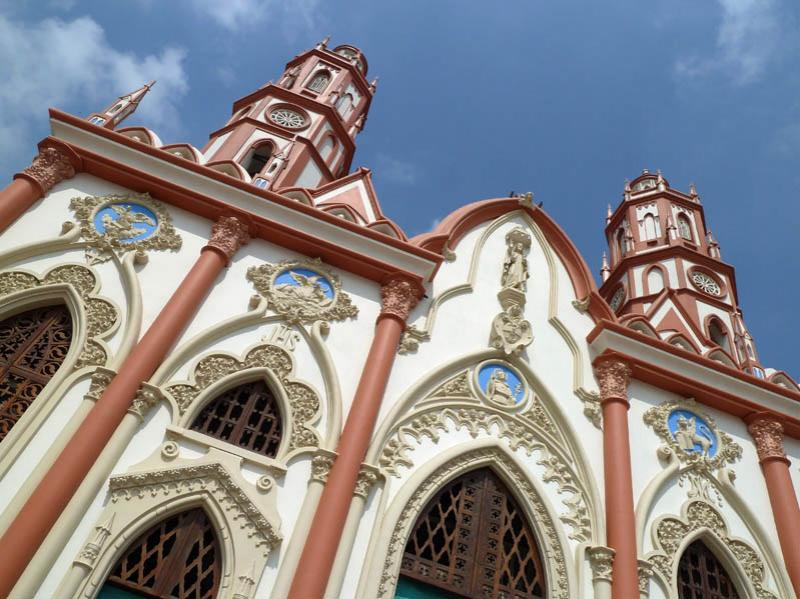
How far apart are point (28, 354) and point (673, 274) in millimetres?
16449

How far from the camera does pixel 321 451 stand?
833 centimetres

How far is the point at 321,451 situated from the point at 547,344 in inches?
195

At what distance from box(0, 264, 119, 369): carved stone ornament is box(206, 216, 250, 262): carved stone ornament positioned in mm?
1834

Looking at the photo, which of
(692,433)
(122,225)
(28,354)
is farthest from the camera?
(692,433)

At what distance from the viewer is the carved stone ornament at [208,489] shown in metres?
7.48

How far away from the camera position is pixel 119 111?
1214cm

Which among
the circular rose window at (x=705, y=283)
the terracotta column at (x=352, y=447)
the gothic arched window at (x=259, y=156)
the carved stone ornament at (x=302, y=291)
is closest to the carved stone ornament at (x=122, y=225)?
the carved stone ornament at (x=302, y=291)

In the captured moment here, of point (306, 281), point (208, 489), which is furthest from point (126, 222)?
point (208, 489)

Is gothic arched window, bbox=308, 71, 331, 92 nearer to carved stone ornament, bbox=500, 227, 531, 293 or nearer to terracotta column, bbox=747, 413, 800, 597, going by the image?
carved stone ornament, bbox=500, 227, 531, 293

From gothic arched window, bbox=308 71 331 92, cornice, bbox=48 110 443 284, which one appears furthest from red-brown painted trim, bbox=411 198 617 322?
gothic arched window, bbox=308 71 331 92

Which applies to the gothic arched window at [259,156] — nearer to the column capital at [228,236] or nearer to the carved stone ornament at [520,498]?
the column capital at [228,236]

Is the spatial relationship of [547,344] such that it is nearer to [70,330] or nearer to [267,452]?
[267,452]

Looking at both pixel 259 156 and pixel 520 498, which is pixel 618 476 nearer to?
pixel 520 498

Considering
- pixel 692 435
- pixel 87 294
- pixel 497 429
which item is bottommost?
pixel 87 294
